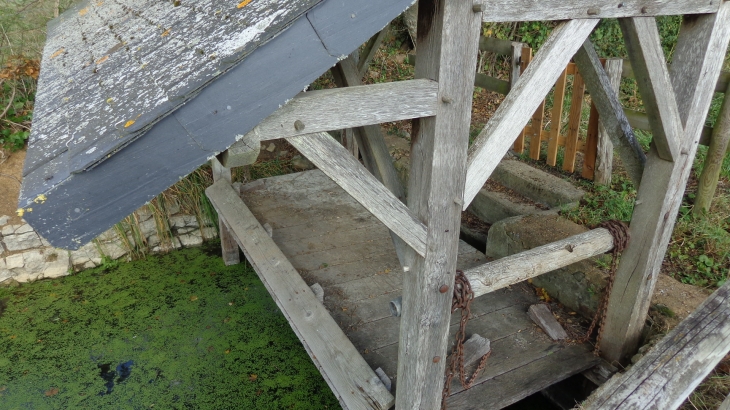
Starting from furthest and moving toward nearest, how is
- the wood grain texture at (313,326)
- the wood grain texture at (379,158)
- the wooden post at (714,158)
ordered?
1. the wooden post at (714,158)
2. the wood grain texture at (313,326)
3. the wood grain texture at (379,158)

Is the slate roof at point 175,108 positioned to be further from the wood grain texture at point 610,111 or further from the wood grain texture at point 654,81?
the wood grain texture at point 610,111

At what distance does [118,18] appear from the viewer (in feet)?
6.97

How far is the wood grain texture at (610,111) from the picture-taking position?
103 inches

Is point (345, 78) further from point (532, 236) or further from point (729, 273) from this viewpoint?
point (729, 273)

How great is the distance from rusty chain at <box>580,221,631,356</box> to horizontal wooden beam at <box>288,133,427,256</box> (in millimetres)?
1391

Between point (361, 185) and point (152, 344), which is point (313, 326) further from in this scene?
point (152, 344)

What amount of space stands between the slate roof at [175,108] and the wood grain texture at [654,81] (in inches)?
52.9

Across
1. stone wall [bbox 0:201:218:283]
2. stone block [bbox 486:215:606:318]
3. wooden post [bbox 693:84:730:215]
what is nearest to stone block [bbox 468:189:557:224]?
stone block [bbox 486:215:606:318]

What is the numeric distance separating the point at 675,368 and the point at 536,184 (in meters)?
2.42

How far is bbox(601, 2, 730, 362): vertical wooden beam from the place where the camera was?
2297mm

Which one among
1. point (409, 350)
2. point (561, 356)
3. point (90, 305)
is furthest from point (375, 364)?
point (90, 305)

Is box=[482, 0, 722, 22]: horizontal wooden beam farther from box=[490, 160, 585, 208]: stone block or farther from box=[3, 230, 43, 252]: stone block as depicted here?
box=[3, 230, 43, 252]: stone block

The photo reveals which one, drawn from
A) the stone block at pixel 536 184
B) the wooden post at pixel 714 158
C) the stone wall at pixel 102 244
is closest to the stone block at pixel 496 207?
the stone block at pixel 536 184

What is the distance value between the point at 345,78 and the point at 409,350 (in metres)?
1.59
